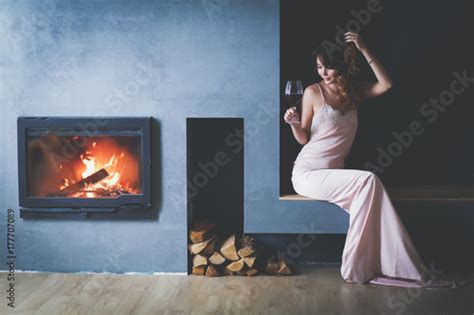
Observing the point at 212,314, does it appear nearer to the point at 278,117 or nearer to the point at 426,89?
the point at 278,117

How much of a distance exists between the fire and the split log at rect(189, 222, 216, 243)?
0.42m

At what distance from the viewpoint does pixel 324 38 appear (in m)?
4.41

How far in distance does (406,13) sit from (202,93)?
150 centimetres

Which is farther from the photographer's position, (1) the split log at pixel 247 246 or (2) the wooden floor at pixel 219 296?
(1) the split log at pixel 247 246

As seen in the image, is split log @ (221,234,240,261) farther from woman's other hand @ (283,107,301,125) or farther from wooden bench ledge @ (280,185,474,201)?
woman's other hand @ (283,107,301,125)

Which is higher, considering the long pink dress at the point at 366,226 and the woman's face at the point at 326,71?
the woman's face at the point at 326,71

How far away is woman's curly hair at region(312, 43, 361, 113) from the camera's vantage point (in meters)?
3.98

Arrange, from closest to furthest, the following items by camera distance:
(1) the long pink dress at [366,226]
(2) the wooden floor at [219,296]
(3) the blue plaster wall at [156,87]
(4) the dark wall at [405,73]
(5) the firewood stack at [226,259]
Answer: (2) the wooden floor at [219,296], (1) the long pink dress at [366,226], (3) the blue plaster wall at [156,87], (5) the firewood stack at [226,259], (4) the dark wall at [405,73]

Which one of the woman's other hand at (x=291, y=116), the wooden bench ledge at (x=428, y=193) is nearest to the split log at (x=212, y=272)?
the wooden bench ledge at (x=428, y=193)

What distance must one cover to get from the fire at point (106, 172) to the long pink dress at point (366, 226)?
3.47 ft

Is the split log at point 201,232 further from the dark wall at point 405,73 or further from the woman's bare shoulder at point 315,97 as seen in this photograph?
the woman's bare shoulder at point 315,97

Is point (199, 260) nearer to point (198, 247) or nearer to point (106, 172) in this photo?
point (198, 247)

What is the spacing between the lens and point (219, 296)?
359 centimetres

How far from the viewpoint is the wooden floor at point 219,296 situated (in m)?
3.37
